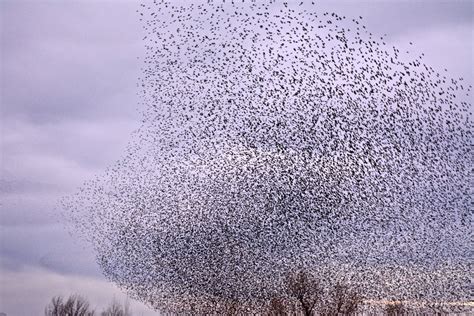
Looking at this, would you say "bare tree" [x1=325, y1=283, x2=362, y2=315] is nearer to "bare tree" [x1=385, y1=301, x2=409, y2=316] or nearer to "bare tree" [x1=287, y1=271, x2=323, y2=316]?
"bare tree" [x1=287, y1=271, x2=323, y2=316]

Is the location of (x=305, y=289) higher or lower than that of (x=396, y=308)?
lower

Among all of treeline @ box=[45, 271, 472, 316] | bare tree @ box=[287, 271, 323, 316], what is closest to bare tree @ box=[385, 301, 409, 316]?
treeline @ box=[45, 271, 472, 316]

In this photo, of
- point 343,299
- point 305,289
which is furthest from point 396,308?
point 305,289

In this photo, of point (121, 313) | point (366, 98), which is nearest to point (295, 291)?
point (366, 98)

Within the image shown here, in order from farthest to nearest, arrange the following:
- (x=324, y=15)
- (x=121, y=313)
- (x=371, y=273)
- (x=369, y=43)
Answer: (x=121, y=313) → (x=371, y=273) → (x=369, y=43) → (x=324, y=15)

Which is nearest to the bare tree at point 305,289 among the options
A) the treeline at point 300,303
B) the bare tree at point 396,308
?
the treeline at point 300,303

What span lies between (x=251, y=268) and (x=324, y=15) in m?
27.9

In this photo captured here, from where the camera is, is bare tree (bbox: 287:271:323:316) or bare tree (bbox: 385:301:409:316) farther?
bare tree (bbox: 385:301:409:316)

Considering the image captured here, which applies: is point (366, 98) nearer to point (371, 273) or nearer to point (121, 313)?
point (371, 273)

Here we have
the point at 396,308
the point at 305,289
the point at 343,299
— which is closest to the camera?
the point at 305,289

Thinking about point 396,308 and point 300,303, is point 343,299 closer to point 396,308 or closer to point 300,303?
point 300,303

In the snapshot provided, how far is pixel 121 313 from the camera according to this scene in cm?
12181

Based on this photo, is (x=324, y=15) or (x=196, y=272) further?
(x=196, y=272)

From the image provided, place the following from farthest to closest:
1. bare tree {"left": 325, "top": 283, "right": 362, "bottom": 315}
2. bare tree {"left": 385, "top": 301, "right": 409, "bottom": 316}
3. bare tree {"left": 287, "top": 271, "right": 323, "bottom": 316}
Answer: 1. bare tree {"left": 385, "top": 301, "right": 409, "bottom": 316}
2. bare tree {"left": 325, "top": 283, "right": 362, "bottom": 315}
3. bare tree {"left": 287, "top": 271, "right": 323, "bottom": 316}
